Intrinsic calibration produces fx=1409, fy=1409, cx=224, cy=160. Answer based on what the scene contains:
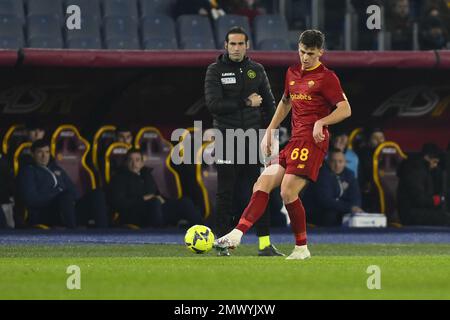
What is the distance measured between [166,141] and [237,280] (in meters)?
10.0

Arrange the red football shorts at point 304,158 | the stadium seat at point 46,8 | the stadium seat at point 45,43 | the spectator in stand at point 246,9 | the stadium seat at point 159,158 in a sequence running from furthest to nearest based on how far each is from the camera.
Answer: the spectator in stand at point 246,9 < the stadium seat at point 46,8 < the stadium seat at point 159,158 < the stadium seat at point 45,43 < the red football shorts at point 304,158

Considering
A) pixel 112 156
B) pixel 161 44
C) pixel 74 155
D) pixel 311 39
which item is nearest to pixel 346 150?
pixel 161 44

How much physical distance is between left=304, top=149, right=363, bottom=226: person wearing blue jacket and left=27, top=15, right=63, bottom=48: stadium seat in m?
4.01

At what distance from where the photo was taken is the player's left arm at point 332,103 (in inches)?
444

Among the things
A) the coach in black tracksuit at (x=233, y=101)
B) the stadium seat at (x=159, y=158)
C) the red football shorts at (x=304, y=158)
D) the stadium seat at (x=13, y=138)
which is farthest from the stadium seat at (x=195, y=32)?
the red football shorts at (x=304, y=158)

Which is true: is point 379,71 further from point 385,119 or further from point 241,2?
point 241,2

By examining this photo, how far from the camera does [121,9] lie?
20469 mm

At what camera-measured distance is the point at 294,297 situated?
8.48 m

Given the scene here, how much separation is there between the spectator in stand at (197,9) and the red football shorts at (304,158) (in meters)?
9.12

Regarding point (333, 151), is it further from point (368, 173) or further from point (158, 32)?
point (158, 32)

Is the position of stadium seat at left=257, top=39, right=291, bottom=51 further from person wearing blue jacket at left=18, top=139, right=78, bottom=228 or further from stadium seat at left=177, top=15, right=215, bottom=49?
person wearing blue jacket at left=18, top=139, right=78, bottom=228

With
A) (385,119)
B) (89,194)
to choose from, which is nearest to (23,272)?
(89,194)

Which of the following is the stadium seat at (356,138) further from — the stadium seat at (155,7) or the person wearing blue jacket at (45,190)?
the person wearing blue jacket at (45,190)

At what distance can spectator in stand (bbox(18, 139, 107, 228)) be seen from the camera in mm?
17750
